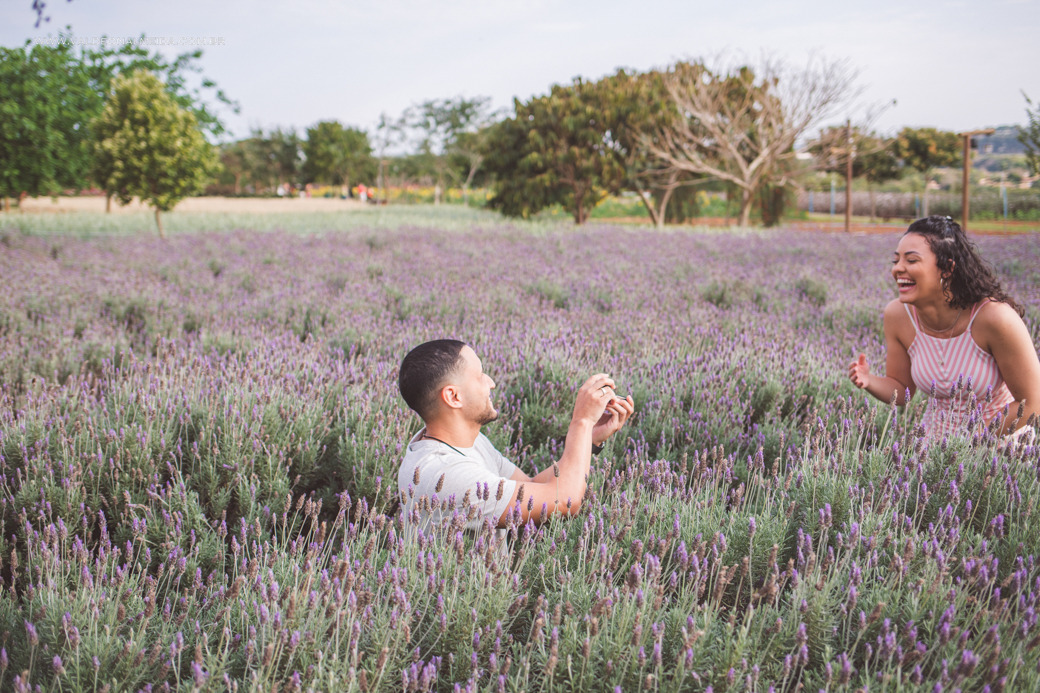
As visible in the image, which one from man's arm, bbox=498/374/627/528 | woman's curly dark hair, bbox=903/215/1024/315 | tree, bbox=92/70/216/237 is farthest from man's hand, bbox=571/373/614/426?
tree, bbox=92/70/216/237

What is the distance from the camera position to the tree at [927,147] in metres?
41.5

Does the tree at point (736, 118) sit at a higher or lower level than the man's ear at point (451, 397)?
higher

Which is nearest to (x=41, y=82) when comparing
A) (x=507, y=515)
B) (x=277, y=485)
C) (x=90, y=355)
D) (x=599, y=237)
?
(x=599, y=237)

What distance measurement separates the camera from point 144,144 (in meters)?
13.1

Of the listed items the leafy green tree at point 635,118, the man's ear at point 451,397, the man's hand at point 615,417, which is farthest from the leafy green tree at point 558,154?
the man's ear at point 451,397

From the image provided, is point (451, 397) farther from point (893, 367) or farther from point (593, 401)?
point (893, 367)

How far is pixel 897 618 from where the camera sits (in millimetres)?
1680

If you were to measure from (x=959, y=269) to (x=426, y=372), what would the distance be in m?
2.35

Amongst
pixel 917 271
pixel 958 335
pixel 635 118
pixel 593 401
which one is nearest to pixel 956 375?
pixel 958 335

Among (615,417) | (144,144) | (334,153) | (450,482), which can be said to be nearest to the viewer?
(450,482)

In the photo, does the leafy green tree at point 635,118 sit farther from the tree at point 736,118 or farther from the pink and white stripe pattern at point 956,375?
the pink and white stripe pattern at point 956,375

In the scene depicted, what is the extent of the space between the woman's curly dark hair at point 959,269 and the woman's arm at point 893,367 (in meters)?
0.30

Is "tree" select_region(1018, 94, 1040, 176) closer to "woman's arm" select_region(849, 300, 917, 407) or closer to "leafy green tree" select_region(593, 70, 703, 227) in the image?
"leafy green tree" select_region(593, 70, 703, 227)

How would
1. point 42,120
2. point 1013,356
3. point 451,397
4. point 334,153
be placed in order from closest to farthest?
point 451,397 < point 1013,356 < point 42,120 < point 334,153
